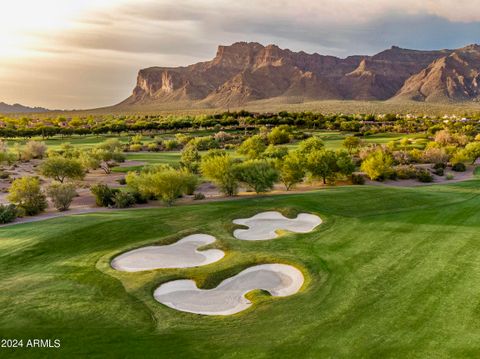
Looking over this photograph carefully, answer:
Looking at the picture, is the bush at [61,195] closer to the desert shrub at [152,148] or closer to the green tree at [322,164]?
the green tree at [322,164]

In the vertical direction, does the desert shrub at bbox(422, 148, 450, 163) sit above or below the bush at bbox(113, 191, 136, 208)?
above

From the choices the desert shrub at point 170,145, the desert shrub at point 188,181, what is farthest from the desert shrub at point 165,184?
the desert shrub at point 170,145

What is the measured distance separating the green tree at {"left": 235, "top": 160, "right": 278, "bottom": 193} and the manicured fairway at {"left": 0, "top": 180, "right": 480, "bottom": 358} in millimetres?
10948

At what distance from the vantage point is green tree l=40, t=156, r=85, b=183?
5478 cm

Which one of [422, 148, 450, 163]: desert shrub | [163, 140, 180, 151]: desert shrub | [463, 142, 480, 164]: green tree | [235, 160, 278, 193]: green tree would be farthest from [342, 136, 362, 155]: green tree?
[235, 160, 278, 193]: green tree

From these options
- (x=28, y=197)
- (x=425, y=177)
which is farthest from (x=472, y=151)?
(x=28, y=197)

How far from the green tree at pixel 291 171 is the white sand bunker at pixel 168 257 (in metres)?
22.7

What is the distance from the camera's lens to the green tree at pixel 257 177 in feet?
133

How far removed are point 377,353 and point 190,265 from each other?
10897mm

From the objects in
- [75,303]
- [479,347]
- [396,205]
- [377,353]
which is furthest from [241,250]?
[396,205]

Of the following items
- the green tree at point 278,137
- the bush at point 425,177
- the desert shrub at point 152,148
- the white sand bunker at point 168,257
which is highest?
the green tree at point 278,137

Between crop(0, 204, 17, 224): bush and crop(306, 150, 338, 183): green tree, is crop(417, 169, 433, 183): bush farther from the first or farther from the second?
crop(0, 204, 17, 224): bush

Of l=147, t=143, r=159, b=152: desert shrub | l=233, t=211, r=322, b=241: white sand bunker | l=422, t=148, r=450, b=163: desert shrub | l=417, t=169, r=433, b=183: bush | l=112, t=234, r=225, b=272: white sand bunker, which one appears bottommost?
l=417, t=169, r=433, b=183: bush

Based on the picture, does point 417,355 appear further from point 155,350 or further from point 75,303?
point 75,303
